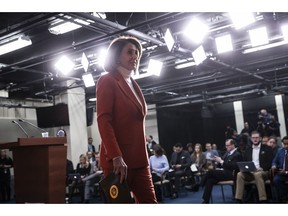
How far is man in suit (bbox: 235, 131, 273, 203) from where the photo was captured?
4531 mm

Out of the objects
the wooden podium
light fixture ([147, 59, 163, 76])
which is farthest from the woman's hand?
light fixture ([147, 59, 163, 76])

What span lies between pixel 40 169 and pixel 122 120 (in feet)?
3.82

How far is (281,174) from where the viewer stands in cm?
451

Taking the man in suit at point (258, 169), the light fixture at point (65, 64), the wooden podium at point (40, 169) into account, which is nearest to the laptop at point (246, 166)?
the man in suit at point (258, 169)

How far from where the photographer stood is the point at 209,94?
12273 mm

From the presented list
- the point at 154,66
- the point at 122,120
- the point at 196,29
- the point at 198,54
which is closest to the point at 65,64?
the point at 154,66

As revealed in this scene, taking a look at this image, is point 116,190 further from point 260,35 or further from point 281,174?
point 260,35

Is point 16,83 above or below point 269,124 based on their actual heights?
above

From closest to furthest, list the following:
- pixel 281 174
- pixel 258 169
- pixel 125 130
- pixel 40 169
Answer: pixel 125 130 → pixel 40 169 → pixel 281 174 → pixel 258 169

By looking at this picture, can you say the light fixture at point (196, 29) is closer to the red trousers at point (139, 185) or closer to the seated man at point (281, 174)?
the seated man at point (281, 174)

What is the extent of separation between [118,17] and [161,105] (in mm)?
7777

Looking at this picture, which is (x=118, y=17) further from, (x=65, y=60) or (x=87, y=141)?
(x=87, y=141)

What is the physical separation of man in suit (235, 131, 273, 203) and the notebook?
3616mm
